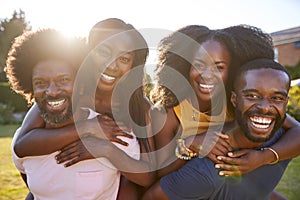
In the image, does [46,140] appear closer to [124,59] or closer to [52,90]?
[52,90]

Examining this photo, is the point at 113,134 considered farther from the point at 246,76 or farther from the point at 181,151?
the point at 246,76

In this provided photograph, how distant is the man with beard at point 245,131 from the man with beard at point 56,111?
1.30 ft

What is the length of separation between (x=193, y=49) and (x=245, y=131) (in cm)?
67

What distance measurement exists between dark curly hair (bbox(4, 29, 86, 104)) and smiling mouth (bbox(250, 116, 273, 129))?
3.56ft

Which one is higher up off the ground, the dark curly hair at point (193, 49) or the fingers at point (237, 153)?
the dark curly hair at point (193, 49)

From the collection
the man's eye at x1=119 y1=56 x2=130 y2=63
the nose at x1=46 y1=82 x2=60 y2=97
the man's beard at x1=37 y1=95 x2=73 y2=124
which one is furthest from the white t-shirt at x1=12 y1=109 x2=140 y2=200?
the man's eye at x1=119 y1=56 x2=130 y2=63

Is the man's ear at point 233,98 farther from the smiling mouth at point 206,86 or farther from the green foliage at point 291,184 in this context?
the green foliage at point 291,184

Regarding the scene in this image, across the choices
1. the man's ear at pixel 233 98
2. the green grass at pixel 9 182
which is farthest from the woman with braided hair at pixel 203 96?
the green grass at pixel 9 182

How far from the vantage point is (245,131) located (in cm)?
217

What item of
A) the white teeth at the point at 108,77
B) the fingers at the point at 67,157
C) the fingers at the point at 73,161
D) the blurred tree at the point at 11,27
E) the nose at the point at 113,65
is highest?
the nose at the point at 113,65

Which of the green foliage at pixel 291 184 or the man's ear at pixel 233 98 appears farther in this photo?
the green foliage at pixel 291 184

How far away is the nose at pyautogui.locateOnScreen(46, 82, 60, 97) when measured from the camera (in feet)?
7.46

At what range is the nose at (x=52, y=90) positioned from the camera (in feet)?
7.46

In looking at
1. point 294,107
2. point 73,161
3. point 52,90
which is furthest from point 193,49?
point 294,107
